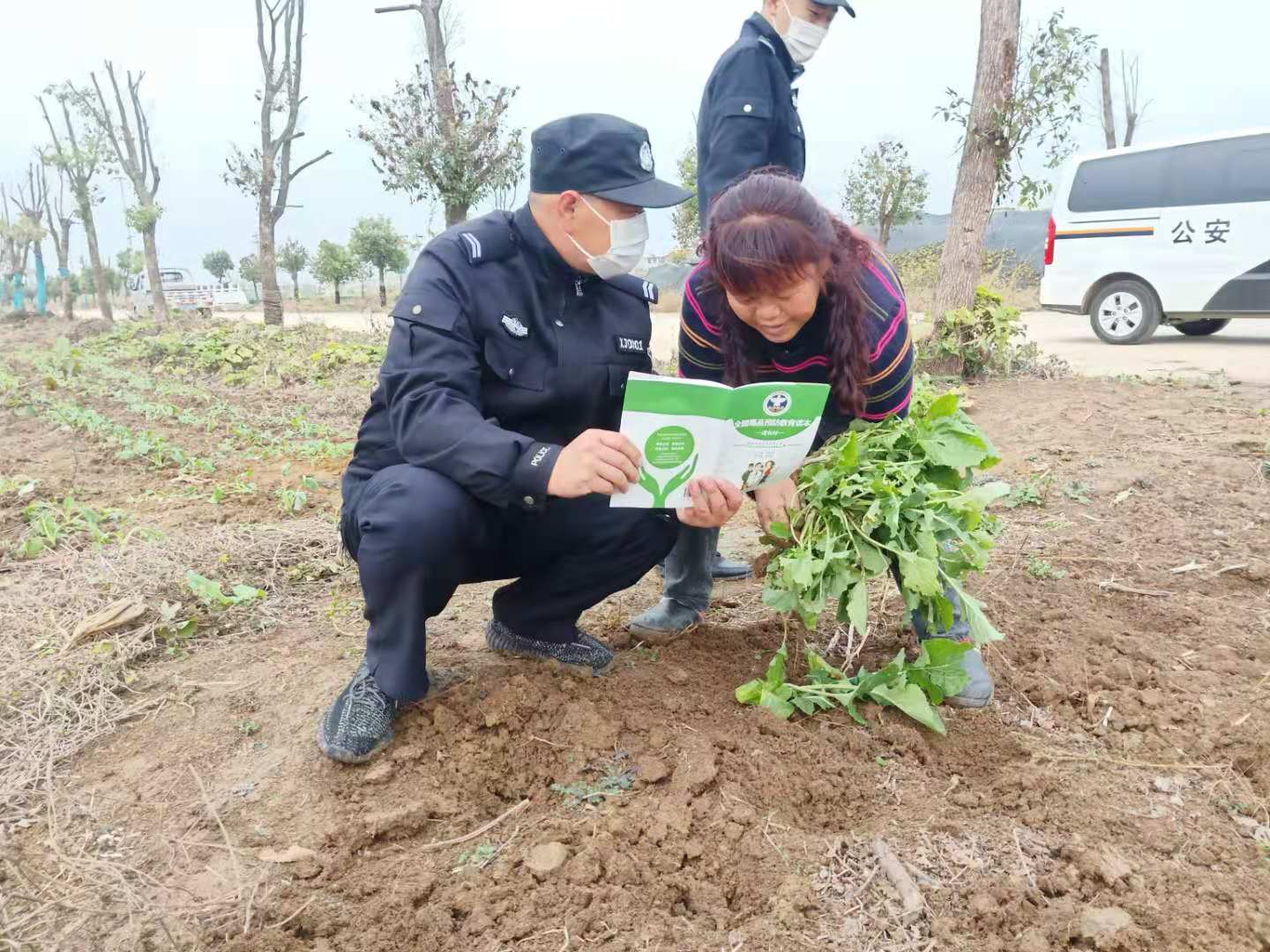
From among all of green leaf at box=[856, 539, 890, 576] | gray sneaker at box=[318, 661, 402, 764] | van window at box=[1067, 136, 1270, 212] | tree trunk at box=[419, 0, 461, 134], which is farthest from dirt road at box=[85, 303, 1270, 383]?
gray sneaker at box=[318, 661, 402, 764]

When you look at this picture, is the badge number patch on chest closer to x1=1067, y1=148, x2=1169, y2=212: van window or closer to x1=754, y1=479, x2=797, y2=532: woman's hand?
x1=754, y1=479, x2=797, y2=532: woman's hand

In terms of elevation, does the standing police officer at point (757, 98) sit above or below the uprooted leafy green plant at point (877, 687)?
above

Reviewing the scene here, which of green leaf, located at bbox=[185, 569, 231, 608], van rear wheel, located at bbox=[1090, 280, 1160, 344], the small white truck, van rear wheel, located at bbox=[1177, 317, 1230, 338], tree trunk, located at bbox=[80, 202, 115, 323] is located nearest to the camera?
green leaf, located at bbox=[185, 569, 231, 608]

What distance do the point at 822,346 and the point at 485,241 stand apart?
80 cm

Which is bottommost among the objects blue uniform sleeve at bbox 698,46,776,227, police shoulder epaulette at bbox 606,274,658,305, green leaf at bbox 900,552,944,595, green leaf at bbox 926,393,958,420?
green leaf at bbox 900,552,944,595

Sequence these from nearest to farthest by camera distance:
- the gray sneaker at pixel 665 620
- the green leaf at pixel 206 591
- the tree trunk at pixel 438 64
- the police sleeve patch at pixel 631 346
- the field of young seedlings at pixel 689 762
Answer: the field of young seedlings at pixel 689 762 < the police sleeve patch at pixel 631 346 < the gray sneaker at pixel 665 620 < the green leaf at pixel 206 591 < the tree trunk at pixel 438 64

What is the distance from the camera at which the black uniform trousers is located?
1.76m

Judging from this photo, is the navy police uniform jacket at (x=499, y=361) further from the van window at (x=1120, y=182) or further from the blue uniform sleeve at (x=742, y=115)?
the van window at (x=1120, y=182)

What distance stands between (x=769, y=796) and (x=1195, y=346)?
8.61 m

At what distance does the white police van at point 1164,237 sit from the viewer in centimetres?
787

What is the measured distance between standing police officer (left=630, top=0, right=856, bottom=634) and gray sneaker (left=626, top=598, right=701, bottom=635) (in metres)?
0.27

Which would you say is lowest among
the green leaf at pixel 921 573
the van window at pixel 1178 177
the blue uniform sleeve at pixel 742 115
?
the green leaf at pixel 921 573

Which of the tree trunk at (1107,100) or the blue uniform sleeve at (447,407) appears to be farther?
the tree trunk at (1107,100)

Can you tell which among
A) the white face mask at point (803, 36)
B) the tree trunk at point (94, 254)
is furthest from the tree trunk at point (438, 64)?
the tree trunk at point (94, 254)
